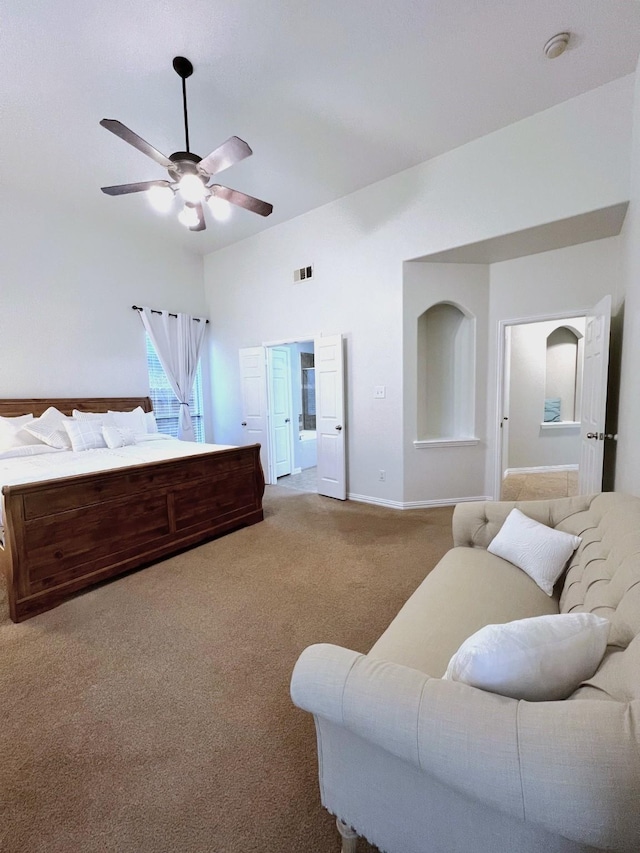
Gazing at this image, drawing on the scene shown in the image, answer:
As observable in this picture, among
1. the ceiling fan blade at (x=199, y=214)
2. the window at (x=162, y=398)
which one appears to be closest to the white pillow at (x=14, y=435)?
the window at (x=162, y=398)

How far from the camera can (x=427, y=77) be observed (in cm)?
267

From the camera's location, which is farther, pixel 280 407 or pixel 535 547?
pixel 280 407

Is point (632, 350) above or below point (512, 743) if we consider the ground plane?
above

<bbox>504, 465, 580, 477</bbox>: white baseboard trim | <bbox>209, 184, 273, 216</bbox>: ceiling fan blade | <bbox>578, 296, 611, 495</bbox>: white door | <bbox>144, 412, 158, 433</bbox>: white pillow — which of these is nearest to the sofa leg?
<bbox>578, 296, 611, 495</bbox>: white door

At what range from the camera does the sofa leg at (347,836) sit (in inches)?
41.2

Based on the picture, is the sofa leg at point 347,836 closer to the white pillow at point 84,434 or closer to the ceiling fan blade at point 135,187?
the ceiling fan blade at point 135,187

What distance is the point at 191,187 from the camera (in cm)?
263

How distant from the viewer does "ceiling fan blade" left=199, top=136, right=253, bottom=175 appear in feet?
7.58

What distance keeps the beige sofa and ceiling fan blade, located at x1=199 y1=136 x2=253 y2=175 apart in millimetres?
2737

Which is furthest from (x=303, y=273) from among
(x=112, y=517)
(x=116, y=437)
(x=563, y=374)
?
(x=563, y=374)

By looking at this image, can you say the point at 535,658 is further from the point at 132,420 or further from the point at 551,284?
the point at 132,420

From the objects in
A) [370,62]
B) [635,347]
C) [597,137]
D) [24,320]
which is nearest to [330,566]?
[635,347]

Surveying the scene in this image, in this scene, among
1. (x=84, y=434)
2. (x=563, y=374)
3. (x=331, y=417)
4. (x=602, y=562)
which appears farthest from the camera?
(x=563, y=374)

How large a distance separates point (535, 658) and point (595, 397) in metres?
3.07
